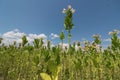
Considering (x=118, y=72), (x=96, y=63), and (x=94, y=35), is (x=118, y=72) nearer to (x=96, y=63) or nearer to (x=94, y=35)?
(x=96, y=63)

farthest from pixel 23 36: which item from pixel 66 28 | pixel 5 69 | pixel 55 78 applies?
pixel 55 78

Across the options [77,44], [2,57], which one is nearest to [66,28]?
[2,57]

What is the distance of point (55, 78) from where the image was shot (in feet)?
3.84

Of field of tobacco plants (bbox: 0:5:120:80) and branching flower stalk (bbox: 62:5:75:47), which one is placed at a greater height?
branching flower stalk (bbox: 62:5:75:47)

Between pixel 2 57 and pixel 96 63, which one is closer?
pixel 96 63

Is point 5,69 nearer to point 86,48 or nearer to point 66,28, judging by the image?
point 66,28

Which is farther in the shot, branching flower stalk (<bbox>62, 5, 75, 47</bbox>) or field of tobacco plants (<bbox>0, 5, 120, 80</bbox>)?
branching flower stalk (<bbox>62, 5, 75, 47</bbox>)

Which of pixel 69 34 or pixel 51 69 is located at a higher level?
pixel 69 34

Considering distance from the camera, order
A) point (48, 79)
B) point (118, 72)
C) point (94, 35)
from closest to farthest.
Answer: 1. point (48, 79)
2. point (118, 72)
3. point (94, 35)

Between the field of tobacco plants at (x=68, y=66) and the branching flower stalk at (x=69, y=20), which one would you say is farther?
the branching flower stalk at (x=69, y=20)

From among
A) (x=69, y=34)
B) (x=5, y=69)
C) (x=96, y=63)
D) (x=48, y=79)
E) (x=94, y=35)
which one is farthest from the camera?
(x=94, y=35)

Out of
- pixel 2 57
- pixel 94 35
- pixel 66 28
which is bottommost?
pixel 2 57

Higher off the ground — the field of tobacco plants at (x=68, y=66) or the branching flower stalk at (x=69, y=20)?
the branching flower stalk at (x=69, y=20)

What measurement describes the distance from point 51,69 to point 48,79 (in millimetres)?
63
